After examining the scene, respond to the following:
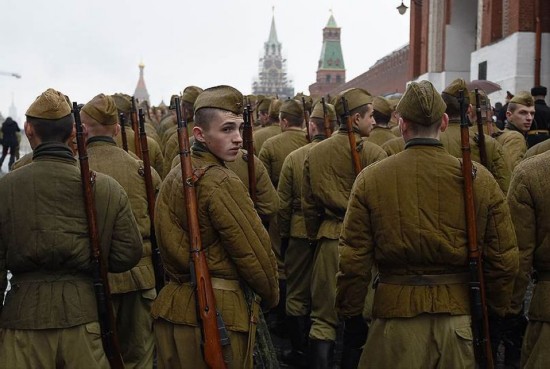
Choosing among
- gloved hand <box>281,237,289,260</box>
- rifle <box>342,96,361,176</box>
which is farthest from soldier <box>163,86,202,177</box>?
rifle <box>342,96,361,176</box>

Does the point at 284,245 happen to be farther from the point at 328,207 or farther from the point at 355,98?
the point at 355,98

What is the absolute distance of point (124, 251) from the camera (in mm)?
3924

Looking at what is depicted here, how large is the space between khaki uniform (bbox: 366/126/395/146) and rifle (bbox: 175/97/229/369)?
4.33 metres

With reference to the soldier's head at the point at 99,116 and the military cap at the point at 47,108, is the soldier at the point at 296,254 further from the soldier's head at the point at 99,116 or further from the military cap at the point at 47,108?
the military cap at the point at 47,108

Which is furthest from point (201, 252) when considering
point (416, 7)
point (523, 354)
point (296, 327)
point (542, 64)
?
point (416, 7)

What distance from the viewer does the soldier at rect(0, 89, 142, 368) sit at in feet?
11.6

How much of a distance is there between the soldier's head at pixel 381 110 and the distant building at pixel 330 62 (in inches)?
4740

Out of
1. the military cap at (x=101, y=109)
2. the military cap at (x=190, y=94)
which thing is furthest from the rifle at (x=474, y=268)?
the military cap at (x=190, y=94)

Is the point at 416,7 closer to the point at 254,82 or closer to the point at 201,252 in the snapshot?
the point at 201,252

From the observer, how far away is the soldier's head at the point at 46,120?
12.1ft

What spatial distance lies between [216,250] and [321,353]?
7.47 feet

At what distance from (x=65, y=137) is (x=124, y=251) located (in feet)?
A: 2.11

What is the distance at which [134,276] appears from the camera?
5.15 meters

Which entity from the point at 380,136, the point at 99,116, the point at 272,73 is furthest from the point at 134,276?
the point at 272,73
